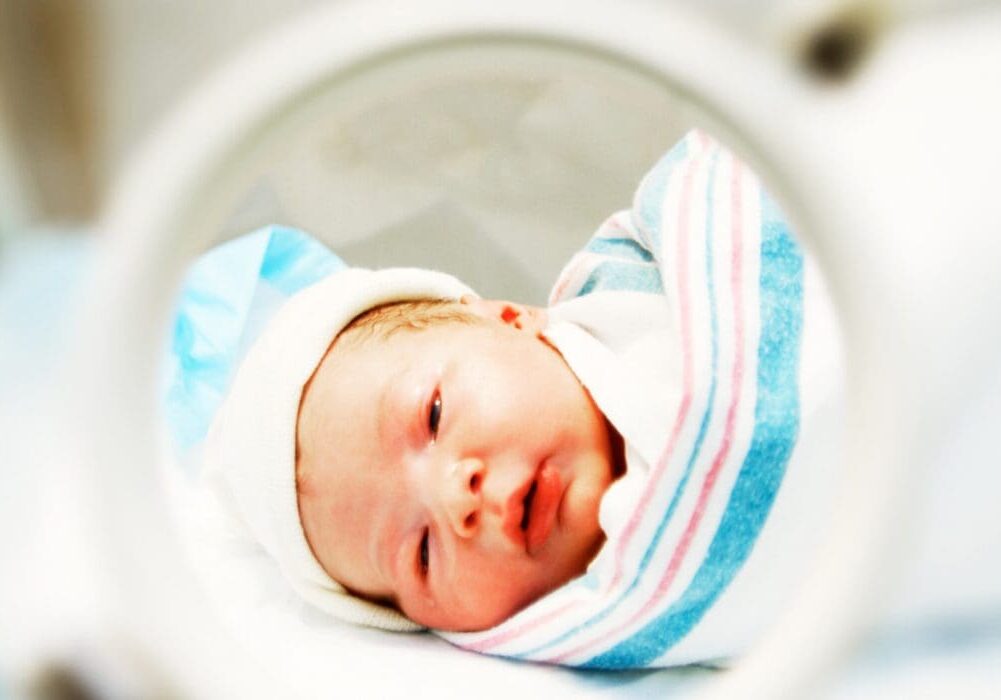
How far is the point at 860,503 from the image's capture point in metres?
0.38

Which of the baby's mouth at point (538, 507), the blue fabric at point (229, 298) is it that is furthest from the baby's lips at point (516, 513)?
the blue fabric at point (229, 298)

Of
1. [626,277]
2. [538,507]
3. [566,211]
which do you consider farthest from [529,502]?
[566,211]

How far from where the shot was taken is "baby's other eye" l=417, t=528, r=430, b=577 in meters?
0.67

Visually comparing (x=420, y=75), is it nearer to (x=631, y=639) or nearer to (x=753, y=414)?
(x=753, y=414)

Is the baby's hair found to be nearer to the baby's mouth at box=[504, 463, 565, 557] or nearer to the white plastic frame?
the baby's mouth at box=[504, 463, 565, 557]

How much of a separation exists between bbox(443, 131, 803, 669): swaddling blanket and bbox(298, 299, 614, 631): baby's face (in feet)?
0.09

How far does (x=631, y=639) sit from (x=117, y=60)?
19.6 inches

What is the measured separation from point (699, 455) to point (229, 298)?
50 cm

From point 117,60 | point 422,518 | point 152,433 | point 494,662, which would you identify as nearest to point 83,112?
point 117,60

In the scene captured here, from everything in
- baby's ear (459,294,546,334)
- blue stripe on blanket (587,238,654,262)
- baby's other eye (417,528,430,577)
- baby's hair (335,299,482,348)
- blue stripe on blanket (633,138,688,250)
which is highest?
blue stripe on blanket (633,138,688,250)

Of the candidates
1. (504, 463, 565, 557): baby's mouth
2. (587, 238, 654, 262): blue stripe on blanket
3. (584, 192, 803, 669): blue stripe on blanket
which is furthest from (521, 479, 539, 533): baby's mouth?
(587, 238, 654, 262): blue stripe on blanket

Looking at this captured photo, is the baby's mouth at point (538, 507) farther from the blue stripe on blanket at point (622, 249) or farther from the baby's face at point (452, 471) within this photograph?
the blue stripe on blanket at point (622, 249)

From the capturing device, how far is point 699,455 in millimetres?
639

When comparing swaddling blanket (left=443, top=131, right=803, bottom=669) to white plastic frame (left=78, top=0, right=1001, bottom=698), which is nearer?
white plastic frame (left=78, top=0, right=1001, bottom=698)
